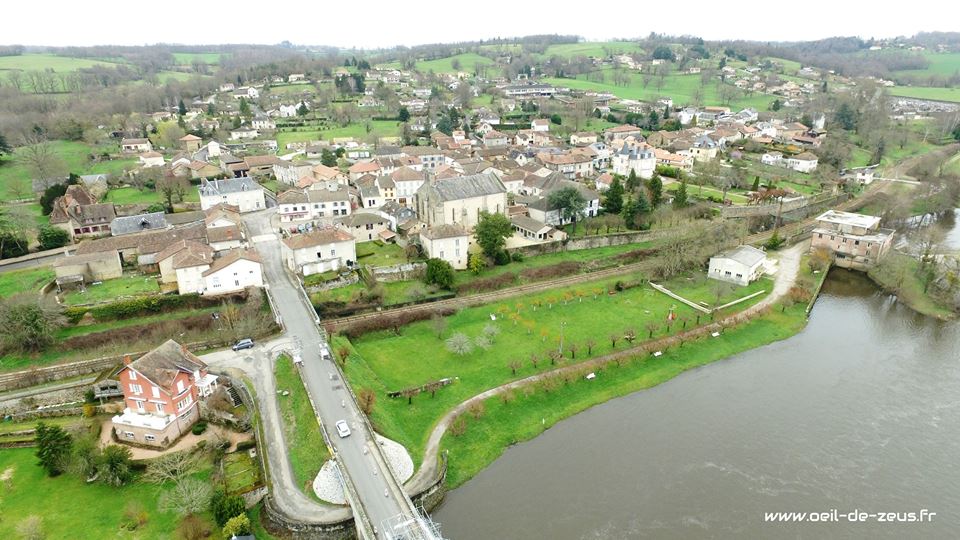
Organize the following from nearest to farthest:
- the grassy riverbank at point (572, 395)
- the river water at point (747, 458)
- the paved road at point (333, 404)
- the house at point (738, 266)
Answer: the paved road at point (333, 404), the river water at point (747, 458), the grassy riverbank at point (572, 395), the house at point (738, 266)

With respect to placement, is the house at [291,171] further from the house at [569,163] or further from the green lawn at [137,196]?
the house at [569,163]

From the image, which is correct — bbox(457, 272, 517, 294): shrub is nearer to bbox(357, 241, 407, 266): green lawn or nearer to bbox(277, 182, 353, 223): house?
bbox(357, 241, 407, 266): green lawn

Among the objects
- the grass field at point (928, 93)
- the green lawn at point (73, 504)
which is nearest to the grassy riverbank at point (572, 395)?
the green lawn at point (73, 504)

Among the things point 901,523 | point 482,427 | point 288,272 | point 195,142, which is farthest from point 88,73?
point 901,523

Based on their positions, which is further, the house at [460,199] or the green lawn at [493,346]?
the house at [460,199]

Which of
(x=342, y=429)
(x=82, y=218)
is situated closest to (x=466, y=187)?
(x=342, y=429)

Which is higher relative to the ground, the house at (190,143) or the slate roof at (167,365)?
the house at (190,143)
